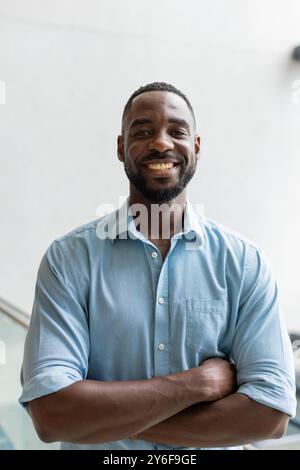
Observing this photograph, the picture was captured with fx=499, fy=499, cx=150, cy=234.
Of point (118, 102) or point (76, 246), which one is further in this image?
point (118, 102)

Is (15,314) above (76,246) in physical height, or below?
below

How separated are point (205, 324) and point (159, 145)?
32cm

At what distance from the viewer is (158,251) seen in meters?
0.91

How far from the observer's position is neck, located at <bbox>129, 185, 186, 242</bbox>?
0.93 metres

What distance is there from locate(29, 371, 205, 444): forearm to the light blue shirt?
3cm

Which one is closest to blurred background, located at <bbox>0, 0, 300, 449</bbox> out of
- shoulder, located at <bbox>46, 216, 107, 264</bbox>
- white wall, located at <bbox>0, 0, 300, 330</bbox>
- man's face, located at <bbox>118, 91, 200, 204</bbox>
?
white wall, located at <bbox>0, 0, 300, 330</bbox>

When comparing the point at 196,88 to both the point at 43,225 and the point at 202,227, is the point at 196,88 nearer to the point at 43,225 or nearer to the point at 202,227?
the point at 43,225

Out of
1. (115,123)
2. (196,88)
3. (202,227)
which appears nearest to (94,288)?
(202,227)

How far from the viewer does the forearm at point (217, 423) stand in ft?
2.64

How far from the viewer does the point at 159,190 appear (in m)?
0.89

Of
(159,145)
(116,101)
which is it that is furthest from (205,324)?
(116,101)

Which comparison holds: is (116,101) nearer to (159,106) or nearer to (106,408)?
(159,106)

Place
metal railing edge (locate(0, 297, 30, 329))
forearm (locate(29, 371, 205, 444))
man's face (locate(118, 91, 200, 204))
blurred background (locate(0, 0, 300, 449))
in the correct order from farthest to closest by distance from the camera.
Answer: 1. blurred background (locate(0, 0, 300, 449))
2. metal railing edge (locate(0, 297, 30, 329))
3. man's face (locate(118, 91, 200, 204))
4. forearm (locate(29, 371, 205, 444))

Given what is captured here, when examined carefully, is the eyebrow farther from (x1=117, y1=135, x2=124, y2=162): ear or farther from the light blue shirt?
the light blue shirt
